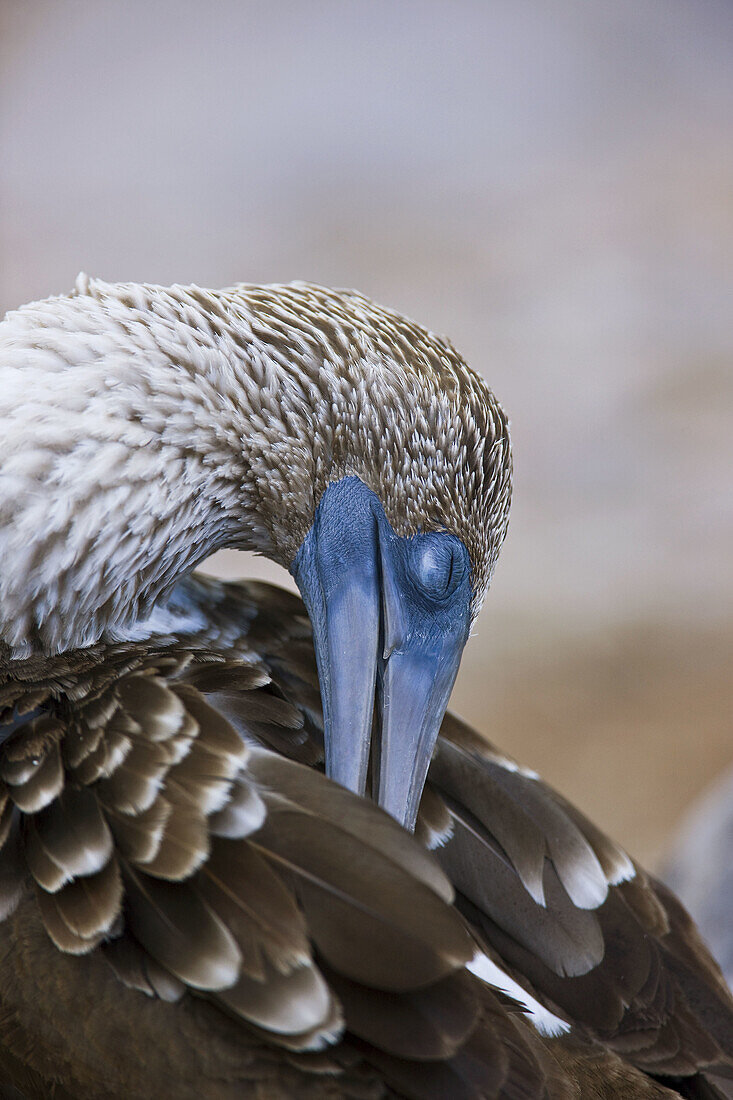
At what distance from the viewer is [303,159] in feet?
24.9

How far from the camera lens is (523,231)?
726 centimetres

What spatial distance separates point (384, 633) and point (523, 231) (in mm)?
6129

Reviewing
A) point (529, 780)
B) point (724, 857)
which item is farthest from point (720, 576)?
point (529, 780)

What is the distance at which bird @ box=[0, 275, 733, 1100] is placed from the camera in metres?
1.17

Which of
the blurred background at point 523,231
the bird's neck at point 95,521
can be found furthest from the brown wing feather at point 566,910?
the blurred background at point 523,231

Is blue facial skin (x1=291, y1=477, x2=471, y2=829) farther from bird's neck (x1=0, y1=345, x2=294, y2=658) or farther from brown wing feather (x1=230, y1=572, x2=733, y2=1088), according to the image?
bird's neck (x1=0, y1=345, x2=294, y2=658)

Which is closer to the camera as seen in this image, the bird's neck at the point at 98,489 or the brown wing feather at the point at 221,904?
the brown wing feather at the point at 221,904

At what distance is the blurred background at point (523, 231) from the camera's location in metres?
5.20

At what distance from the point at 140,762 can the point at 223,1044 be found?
29 cm

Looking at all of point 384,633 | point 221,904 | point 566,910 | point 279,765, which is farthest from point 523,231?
point 221,904

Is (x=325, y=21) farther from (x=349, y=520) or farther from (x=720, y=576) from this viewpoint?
(x=349, y=520)

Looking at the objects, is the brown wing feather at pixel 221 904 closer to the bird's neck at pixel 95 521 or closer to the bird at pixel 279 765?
the bird at pixel 279 765

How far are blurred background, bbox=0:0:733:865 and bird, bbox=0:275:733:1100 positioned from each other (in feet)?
10.5

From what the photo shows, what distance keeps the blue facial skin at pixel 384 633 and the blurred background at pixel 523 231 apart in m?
3.28
